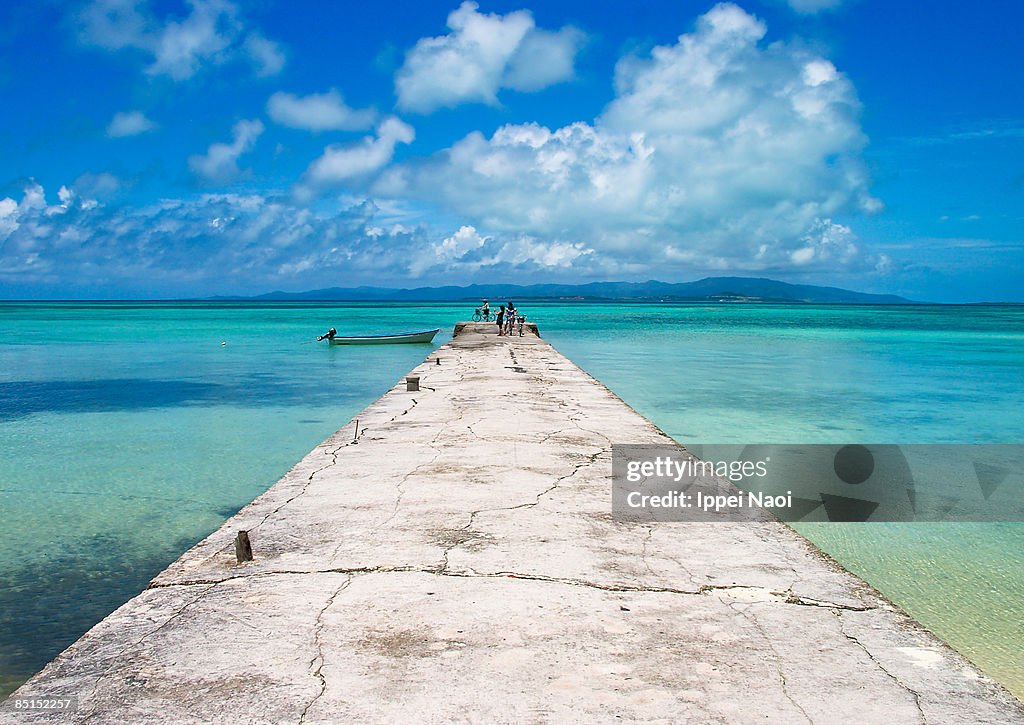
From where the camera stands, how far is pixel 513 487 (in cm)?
502

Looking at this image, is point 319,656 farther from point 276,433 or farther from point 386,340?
point 386,340

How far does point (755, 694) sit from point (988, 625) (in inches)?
107

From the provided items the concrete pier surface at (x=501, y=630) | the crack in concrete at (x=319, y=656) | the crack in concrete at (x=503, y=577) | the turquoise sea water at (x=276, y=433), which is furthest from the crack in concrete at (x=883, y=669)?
the crack in concrete at (x=319, y=656)

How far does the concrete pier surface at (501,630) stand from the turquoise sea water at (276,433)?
1.29 m

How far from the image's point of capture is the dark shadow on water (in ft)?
44.4

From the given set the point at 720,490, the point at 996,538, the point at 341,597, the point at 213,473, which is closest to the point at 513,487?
the point at 720,490

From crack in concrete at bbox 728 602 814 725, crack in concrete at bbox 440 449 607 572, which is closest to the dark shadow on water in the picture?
crack in concrete at bbox 440 449 607 572

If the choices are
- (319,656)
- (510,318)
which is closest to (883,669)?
(319,656)

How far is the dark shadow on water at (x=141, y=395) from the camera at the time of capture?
13.5 meters

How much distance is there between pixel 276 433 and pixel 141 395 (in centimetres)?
586

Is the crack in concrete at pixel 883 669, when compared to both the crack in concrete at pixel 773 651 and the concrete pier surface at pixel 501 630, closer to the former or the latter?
the concrete pier surface at pixel 501 630

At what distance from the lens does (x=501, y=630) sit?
2.86 m

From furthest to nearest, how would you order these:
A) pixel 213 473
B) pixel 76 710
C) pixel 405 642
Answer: pixel 213 473 → pixel 405 642 → pixel 76 710

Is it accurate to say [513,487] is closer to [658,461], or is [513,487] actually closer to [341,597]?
[658,461]
